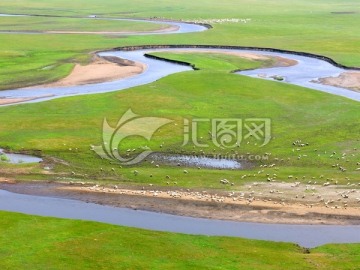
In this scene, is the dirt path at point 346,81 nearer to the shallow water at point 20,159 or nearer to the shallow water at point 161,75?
the shallow water at point 161,75

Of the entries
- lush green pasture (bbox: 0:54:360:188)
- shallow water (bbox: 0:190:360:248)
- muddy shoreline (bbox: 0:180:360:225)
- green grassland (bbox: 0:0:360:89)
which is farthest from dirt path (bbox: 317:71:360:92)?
shallow water (bbox: 0:190:360:248)

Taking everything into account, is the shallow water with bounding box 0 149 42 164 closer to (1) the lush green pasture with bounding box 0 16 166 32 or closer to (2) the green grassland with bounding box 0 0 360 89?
(2) the green grassland with bounding box 0 0 360 89

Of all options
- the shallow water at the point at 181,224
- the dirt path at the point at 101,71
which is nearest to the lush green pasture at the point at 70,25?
the dirt path at the point at 101,71

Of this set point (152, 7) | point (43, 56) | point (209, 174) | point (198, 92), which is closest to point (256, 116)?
point (198, 92)

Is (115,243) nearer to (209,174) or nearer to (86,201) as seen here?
(86,201)

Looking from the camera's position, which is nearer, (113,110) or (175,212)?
(175,212)
